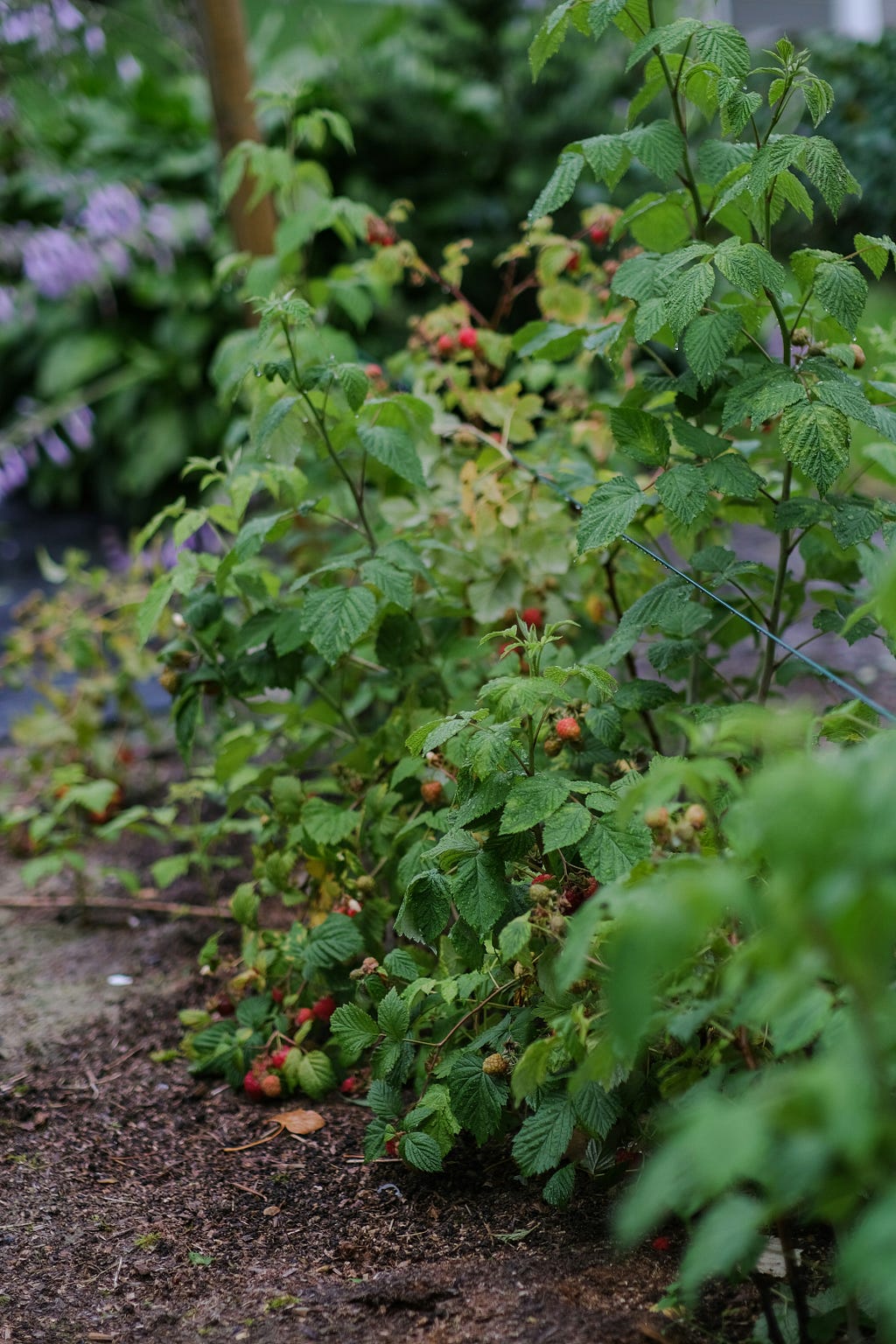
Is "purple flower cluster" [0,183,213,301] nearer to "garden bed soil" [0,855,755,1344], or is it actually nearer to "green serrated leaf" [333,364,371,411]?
"green serrated leaf" [333,364,371,411]

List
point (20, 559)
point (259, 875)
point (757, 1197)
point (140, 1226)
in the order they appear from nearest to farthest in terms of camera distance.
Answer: point (757, 1197)
point (140, 1226)
point (259, 875)
point (20, 559)

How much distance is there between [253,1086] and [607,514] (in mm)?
1065

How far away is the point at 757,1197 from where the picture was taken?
136 centimetres

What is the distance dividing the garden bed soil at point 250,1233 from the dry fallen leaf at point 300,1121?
0.02m

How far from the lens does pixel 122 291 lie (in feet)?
22.8

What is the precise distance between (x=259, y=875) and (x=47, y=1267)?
72 centimetres

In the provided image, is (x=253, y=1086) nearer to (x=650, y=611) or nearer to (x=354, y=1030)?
(x=354, y=1030)

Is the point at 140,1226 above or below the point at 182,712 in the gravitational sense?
below

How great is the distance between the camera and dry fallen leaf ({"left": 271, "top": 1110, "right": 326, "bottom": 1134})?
71.6 inches

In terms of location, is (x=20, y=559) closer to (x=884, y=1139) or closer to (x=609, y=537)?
(x=609, y=537)

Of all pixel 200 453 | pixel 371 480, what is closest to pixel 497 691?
pixel 371 480

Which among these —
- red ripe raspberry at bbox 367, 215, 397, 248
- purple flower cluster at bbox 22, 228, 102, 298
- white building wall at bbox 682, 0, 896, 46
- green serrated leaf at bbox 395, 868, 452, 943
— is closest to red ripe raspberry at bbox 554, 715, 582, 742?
green serrated leaf at bbox 395, 868, 452, 943

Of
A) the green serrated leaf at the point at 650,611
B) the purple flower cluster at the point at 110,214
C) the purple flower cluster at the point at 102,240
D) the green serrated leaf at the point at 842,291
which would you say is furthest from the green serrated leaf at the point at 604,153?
the purple flower cluster at the point at 110,214

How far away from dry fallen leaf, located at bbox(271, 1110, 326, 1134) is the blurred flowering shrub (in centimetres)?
457
